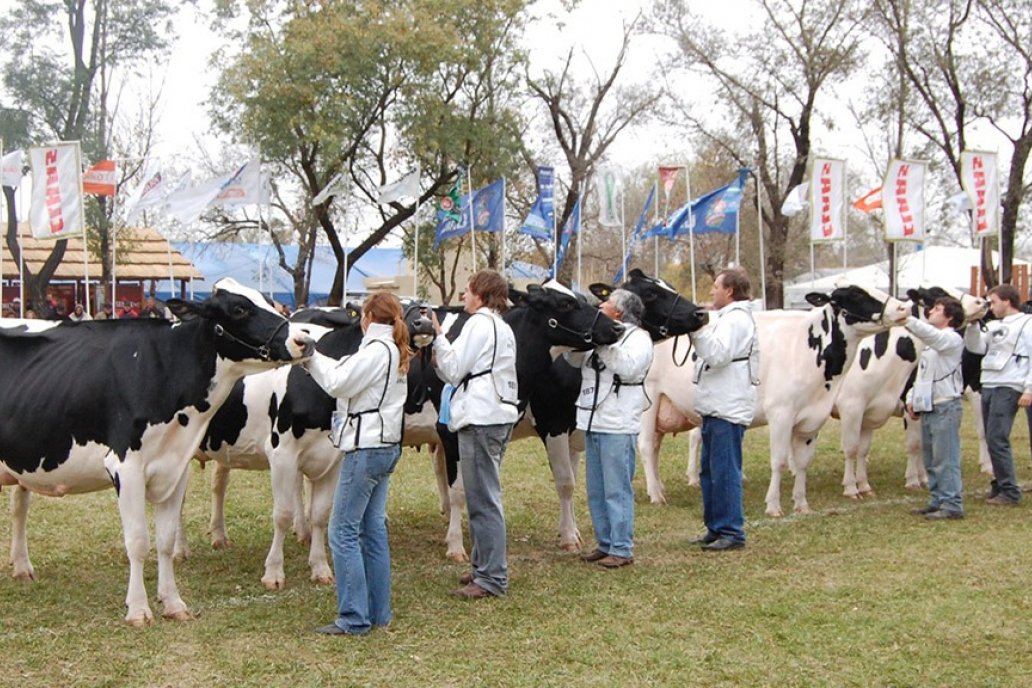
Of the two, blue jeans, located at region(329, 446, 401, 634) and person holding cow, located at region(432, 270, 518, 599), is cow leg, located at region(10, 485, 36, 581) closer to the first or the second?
blue jeans, located at region(329, 446, 401, 634)

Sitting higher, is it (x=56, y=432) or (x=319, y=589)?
(x=56, y=432)

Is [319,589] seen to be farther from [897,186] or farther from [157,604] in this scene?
[897,186]

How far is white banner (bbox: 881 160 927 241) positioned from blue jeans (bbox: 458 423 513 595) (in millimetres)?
16653

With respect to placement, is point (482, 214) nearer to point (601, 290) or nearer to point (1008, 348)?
point (1008, 348)

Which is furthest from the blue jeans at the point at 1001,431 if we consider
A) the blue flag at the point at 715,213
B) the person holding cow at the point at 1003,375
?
the blue flag at the point at 715,213

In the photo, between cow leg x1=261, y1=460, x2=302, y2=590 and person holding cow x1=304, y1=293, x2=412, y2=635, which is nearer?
person holding cow x1=304, y1=293, x2=412, y2=635

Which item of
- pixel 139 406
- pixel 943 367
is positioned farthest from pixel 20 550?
pixel 943 367

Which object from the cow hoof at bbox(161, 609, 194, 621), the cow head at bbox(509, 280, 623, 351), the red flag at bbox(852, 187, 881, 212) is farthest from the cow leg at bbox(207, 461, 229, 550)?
the red flag at bbox(852, 187, 881, 212)

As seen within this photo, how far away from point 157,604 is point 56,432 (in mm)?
1301

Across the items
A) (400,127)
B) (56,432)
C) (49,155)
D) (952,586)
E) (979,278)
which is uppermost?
(400,127)

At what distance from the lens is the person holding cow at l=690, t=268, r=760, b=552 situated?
28.7ft

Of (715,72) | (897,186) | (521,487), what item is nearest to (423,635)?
(521,487)

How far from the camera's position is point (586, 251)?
57.5m

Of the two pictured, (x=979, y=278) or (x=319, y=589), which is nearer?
(x=319, y=589)
